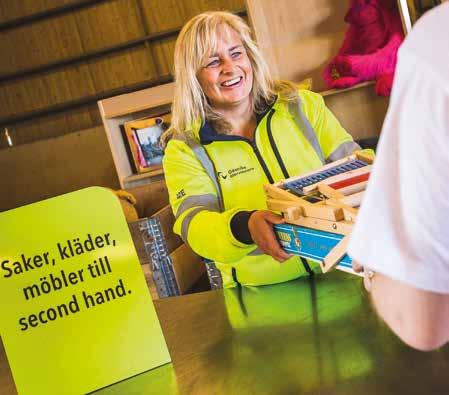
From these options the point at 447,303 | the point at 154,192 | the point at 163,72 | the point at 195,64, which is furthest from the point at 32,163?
the point at 447,303

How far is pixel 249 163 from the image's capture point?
1578 millimetres

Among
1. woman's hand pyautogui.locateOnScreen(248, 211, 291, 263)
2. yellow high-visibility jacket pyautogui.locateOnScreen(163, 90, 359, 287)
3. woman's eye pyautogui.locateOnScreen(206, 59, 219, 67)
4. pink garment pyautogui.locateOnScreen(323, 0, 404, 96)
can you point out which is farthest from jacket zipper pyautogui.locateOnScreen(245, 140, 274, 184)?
pink garment pyautogui.locateOnScreen(323, 0, 404, 96)

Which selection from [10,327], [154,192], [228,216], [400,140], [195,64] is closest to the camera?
[400,140]

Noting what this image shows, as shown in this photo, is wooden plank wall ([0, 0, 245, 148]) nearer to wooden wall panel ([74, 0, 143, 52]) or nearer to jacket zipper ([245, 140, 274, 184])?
wooden wall panel ([74, 0, 143, 52])

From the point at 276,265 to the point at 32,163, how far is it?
5161 millimetres

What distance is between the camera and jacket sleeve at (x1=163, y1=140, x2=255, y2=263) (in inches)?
55.3

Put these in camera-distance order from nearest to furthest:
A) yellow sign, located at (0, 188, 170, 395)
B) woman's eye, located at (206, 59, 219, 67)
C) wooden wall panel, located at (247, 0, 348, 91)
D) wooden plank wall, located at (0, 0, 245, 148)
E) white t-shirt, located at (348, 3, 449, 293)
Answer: white t-shirt, located at (348, 3, 449, 293)
yellow sign, located at (0, 188, 170, 395)
woman's eye, located at (206, 59, 219, 67)
wooden wall panel, located at (247, 0, 348, 91)
wooden plank wall, located at (0, 0, 245, 148)

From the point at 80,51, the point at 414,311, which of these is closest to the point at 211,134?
the point at 414,311

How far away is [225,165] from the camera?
5.17ft

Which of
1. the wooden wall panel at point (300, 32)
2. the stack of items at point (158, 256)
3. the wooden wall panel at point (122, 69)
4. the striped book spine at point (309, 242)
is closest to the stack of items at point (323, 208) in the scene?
the striped book spine at point (309, 242)

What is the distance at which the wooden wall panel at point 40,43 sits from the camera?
5.95 metres

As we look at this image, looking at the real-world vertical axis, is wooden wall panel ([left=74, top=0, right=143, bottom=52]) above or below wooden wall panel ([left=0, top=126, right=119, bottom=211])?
above

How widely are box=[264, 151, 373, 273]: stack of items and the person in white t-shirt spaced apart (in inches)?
16.1

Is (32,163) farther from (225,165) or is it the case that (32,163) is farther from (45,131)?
(225,165)
